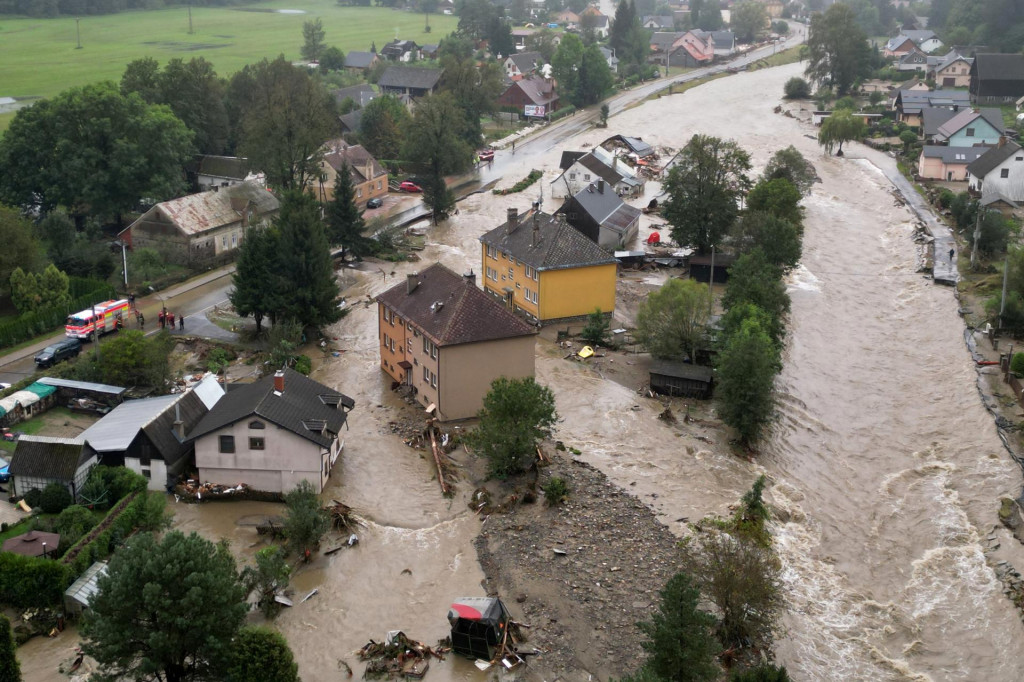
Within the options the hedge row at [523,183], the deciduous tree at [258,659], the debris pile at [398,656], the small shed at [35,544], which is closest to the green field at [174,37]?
the hedge row at [523,183]

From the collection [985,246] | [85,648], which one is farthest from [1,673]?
[985,246]

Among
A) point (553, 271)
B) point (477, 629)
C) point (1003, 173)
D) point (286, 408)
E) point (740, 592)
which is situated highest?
point (1003, 173)

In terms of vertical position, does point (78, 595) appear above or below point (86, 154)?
below

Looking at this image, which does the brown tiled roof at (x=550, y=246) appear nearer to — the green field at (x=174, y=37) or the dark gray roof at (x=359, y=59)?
the green field at (x=174, y=37)

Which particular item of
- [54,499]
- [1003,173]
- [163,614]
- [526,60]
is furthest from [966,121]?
[163,614]

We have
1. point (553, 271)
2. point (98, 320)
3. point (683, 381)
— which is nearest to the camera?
point (683, 381)

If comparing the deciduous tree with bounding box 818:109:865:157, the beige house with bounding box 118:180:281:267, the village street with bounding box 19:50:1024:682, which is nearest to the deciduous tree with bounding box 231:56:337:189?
the beige house with bounding box 118:180:281:267

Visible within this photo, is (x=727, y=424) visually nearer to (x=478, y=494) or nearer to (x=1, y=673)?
(x=478, y=494)

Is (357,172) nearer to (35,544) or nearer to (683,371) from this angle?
(683,371)
